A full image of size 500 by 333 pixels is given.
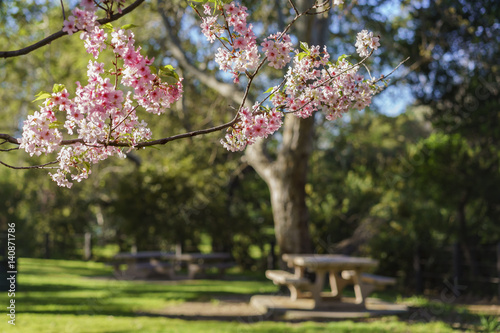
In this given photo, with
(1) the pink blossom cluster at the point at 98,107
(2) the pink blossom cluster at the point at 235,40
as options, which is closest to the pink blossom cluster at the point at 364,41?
(2) the pink blossom cluster at the point at 235,40

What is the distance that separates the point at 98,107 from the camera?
7.81ft

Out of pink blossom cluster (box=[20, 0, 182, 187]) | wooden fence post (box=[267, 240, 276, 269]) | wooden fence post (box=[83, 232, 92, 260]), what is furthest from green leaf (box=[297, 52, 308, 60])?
wooden fence post (box=[83, 232, 92, 260])

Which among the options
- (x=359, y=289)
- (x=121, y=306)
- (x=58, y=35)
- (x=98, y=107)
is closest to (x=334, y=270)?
(x=359, y=289)

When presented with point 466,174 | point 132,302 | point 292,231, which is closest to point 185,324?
point 132,302

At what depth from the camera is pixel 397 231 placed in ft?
38.2

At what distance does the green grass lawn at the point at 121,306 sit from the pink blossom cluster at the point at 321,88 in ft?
14.0

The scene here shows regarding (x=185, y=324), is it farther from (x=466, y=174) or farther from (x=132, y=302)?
(x=466, y=174)

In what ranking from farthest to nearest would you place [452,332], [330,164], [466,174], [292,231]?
[330,164]
[466,174]
[292,231]
[452,332]

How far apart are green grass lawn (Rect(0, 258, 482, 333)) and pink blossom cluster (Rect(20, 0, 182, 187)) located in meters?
4.07

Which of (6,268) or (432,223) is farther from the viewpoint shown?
(432,223)

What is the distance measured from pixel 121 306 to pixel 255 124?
6.44 meters

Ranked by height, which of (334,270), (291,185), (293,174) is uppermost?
(293,174)

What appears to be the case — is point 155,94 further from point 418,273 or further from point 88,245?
point 88,245

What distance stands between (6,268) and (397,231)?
307 inches
